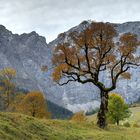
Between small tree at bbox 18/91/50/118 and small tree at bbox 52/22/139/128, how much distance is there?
2373 inches

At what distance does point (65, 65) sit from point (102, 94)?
6947 millimetres

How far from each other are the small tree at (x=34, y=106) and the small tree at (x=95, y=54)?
6028 centimetres

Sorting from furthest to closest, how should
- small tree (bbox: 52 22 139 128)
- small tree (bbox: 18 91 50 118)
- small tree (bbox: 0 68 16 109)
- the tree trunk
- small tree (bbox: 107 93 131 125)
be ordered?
small tree (bbox: 107 93 131 125)
small tree (bbox: 18 91 50 118)
small tree (bbox: 0 68 16 109)
small tree (bbox: 52 22 139 128)
the tree trunk

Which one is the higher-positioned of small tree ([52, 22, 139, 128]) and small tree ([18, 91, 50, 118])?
small tree ([52, 22, 139, 128])

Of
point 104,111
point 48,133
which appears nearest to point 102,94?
point 104,111

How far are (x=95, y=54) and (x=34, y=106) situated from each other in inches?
2702

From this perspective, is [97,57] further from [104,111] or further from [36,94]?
[36,94]

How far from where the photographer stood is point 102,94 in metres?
58.2

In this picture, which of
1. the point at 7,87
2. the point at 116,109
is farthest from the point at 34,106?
the point at 116,109

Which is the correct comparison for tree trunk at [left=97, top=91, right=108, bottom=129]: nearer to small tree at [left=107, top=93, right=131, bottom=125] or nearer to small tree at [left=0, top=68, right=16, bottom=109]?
small tree at [left=0, top=68, right=16, bottom=109]

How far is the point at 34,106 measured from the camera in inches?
4899

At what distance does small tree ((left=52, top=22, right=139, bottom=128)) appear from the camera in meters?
56.6

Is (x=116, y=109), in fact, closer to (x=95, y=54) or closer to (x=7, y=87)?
(x=7, y=87)

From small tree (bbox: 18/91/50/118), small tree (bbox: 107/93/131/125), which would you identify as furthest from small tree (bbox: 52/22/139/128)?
small tree (bbox: 107/93/131/125)
